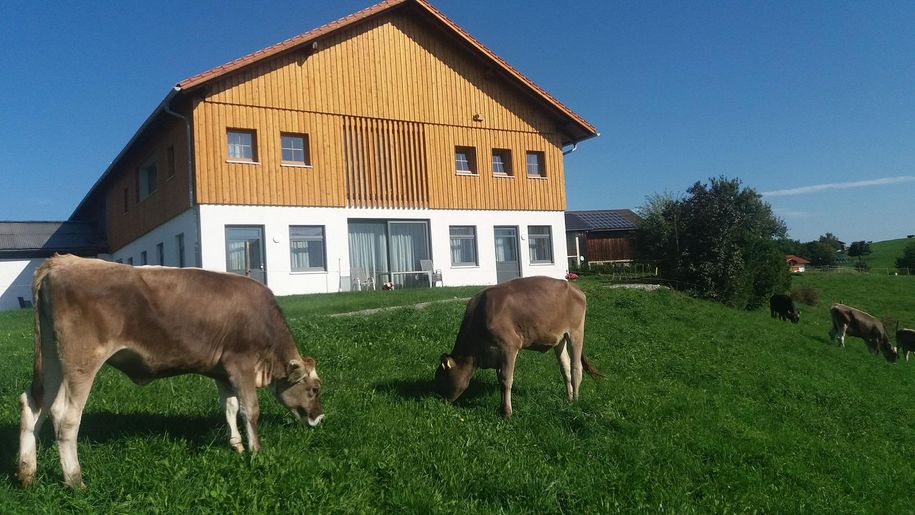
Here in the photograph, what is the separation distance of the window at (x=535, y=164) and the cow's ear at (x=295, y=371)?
22998mm

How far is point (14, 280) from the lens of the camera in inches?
1314

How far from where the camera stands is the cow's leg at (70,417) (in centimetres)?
489

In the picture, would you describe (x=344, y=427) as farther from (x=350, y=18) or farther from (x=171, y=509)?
(x=350, y=18)

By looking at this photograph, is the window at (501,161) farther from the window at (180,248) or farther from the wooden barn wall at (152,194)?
the window at (180,248)

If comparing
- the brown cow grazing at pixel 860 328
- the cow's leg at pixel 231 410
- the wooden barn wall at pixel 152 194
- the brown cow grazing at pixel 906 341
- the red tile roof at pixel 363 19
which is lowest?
the brown cow grazing at pixel 906 341

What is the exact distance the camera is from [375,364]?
9891mm

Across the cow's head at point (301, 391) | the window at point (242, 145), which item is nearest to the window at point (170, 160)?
the window at point (242, 145)

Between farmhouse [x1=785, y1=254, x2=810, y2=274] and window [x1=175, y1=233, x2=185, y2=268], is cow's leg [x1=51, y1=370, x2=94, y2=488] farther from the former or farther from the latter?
farmhouse [x1=785, y1=254, x2=810, y2=274]

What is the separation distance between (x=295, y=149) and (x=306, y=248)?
3.52m

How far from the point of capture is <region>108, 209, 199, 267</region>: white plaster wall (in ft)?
70.9

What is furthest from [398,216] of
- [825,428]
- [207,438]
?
[207,438]

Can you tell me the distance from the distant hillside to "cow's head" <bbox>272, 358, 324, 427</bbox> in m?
89.8

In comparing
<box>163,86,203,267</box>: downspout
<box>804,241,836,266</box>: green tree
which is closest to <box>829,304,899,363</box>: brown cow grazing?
<box>163,86,203,267</box>: downspout

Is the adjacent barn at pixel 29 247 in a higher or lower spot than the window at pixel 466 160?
lower
